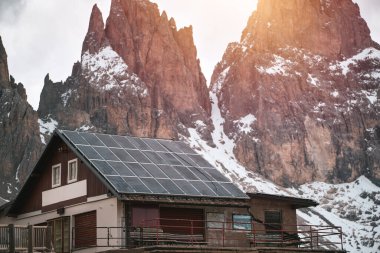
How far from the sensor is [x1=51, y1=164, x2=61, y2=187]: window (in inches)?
1811

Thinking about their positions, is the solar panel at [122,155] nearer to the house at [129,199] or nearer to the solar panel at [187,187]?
the house at [129,199]

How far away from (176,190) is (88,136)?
743 cm

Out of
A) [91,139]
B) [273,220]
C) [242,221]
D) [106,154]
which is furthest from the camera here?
[273,220]

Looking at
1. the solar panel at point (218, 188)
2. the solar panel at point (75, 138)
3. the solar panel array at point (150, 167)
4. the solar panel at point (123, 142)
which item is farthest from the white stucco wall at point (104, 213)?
the solar panel at point (218, 188)

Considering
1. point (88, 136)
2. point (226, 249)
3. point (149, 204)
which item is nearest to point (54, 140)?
point (88, 136)

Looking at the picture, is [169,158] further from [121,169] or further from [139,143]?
[121,169]

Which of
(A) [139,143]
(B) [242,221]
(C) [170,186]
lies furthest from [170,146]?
(B) [242,221]

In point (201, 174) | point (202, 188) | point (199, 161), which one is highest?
point (199, 161)

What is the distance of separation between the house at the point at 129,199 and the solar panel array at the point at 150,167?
0.06m

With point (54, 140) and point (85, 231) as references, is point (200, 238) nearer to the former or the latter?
point (85, 231)

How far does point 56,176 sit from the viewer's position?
46.5 meters

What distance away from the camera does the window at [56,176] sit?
4600 cm

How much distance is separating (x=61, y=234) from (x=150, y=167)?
663 cm

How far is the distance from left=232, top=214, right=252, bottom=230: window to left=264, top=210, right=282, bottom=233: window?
332cm
